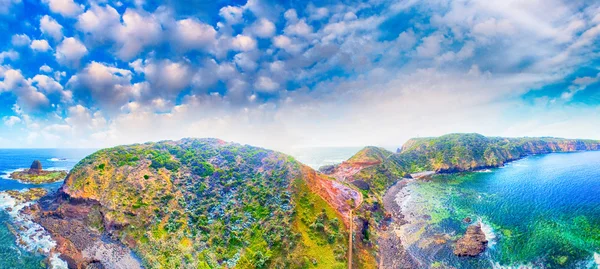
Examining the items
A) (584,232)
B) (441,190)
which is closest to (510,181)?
(441,190)

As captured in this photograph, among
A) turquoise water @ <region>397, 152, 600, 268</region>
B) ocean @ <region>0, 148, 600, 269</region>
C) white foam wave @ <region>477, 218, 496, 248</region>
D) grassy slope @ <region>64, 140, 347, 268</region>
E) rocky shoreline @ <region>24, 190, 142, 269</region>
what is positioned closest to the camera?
ocean @ <region>0, 148, 600, 269</region>

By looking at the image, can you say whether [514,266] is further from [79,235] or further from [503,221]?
[79,235]

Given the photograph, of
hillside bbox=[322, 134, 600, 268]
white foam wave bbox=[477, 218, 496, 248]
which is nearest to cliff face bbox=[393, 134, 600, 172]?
hillside bbox=[322, 134, 600, 268]

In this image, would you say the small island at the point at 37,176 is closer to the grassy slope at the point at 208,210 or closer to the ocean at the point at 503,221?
the ocean at the point at 503,221

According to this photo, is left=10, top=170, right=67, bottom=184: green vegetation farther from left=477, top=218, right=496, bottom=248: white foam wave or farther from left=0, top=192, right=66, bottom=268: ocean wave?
left=477, top=218, right=496, bottom=248: white foam wave

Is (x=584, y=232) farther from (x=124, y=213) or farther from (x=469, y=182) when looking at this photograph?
(x=124, y=213)
